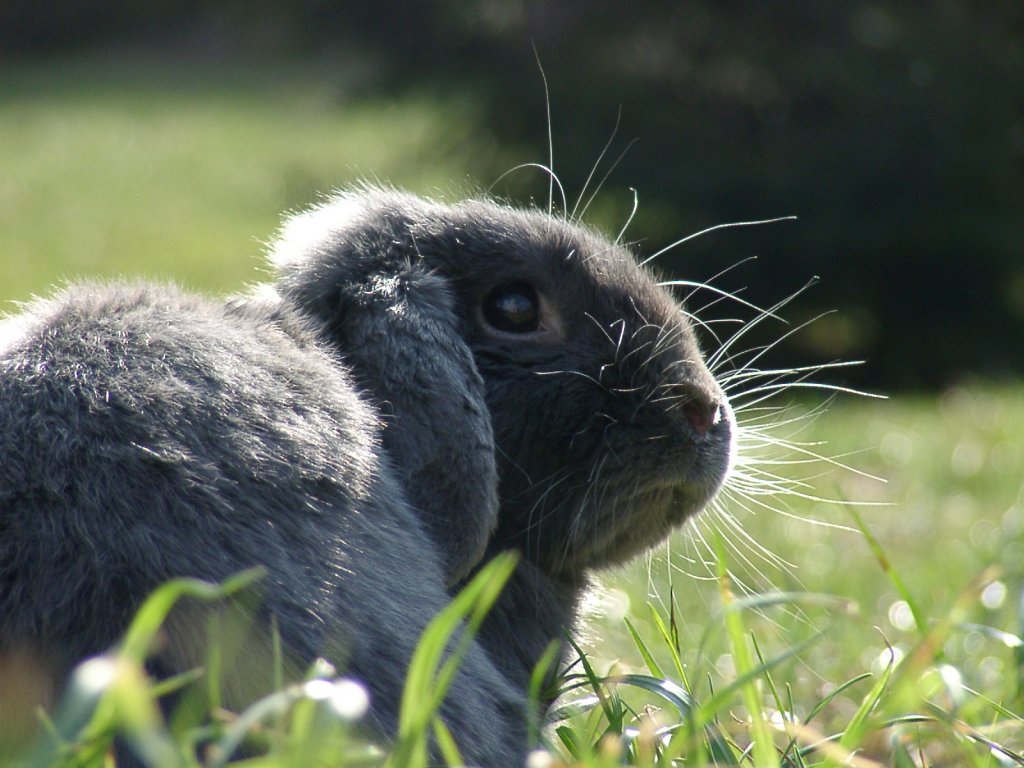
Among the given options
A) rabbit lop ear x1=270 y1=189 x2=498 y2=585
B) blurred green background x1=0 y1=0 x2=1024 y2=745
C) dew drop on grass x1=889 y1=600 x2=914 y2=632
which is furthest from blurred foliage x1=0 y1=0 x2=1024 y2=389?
Result: rabbit lop ear x1=270 y1=189 x2=498 y2=585

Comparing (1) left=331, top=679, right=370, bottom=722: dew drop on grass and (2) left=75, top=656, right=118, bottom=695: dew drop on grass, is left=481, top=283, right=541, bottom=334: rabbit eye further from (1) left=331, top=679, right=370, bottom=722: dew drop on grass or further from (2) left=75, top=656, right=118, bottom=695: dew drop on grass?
(2) left=75, top=656, right=118, bottom=695: dew drop on grass

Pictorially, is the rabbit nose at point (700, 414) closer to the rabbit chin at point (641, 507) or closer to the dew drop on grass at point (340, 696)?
the rabbit chin at point (641, 507)

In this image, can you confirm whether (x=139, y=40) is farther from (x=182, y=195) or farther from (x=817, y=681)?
(x=817, y=681)

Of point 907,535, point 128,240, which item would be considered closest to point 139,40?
point 128,240

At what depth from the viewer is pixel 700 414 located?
284 cm

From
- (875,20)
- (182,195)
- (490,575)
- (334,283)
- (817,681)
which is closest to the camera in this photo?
(490,575)

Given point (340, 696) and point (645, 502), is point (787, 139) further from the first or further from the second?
point (340, 696)

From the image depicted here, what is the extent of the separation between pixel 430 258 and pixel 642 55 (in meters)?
7.75

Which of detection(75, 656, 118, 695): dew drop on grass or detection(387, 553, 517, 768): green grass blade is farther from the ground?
detection(75, 656, 118, 695): dew drop on grass

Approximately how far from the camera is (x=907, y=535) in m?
5.97

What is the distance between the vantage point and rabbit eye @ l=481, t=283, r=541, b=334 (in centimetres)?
286

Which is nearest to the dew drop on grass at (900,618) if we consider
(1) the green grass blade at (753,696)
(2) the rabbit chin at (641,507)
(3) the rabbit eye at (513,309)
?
(2) the rabbit chin at (641,507)

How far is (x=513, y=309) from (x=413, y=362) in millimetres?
391

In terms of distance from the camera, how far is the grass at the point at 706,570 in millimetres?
1774
